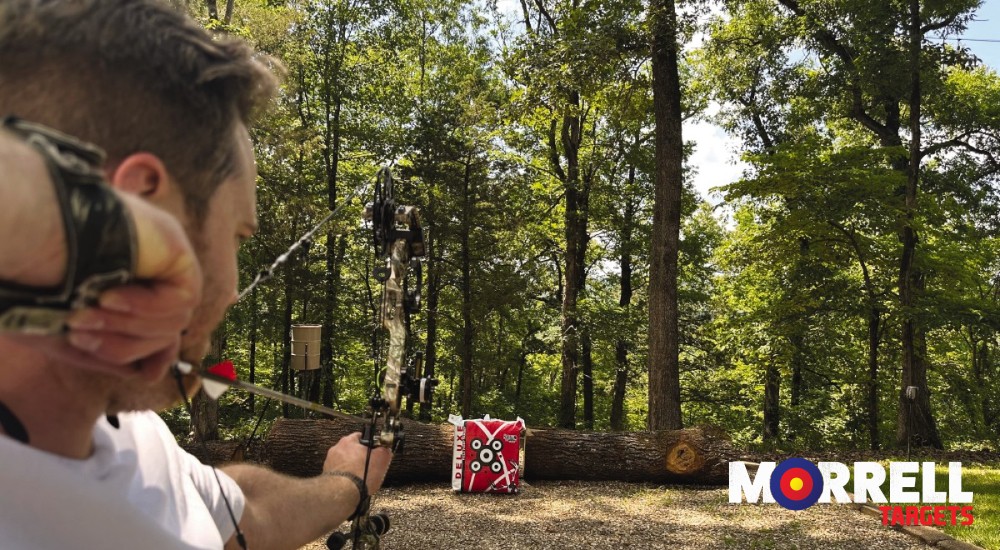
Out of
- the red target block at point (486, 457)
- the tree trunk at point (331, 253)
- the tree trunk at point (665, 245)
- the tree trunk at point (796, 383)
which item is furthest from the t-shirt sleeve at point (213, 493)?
the tree trunk at point (796, 383)

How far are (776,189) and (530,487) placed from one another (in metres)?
6.49

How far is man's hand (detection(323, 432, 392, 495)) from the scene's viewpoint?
138 centimetres

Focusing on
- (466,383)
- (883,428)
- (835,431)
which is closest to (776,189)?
(466,383)

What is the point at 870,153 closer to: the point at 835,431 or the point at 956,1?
the point at 956,1

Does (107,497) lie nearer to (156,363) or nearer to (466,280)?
(156,363)

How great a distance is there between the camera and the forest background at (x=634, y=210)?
9562 mm

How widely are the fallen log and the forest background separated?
995mm

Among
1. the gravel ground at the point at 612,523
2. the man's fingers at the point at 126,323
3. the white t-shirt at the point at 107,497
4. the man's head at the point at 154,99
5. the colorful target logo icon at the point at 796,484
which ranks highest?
the man's head at the point at 154,99

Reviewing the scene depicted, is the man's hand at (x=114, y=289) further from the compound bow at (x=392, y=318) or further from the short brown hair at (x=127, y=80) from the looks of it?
the compound bow at (x=392, y=318)

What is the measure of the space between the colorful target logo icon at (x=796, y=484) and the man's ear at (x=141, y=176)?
6574 mm

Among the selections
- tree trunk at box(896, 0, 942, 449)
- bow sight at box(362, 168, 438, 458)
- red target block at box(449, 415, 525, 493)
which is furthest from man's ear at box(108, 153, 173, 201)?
tree trunk at box(896, 0, 942, 449)

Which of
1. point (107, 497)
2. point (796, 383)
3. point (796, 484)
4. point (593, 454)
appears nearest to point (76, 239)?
point (107, 497)

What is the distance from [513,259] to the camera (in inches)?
543

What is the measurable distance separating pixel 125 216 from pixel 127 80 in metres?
0.16
